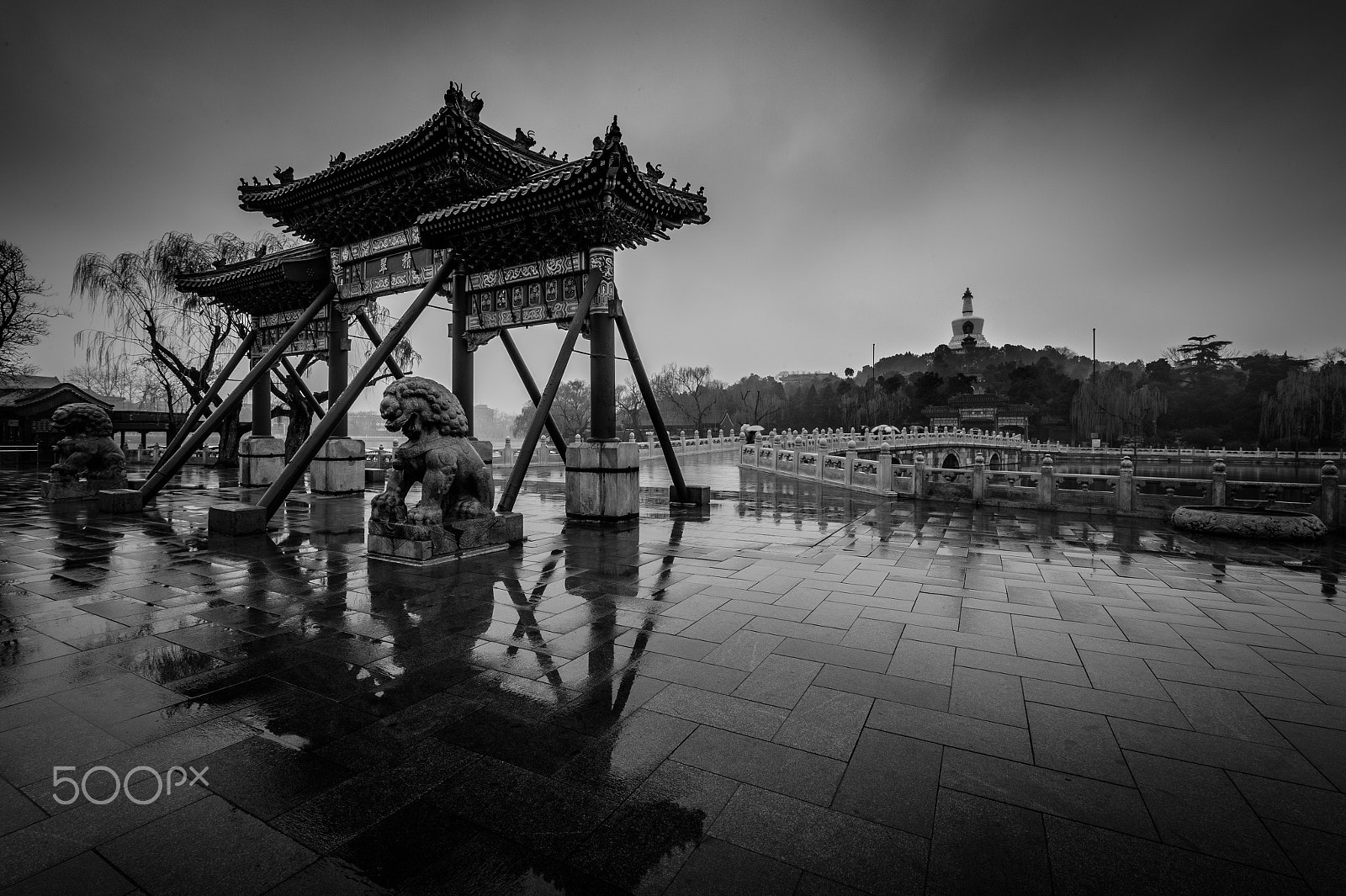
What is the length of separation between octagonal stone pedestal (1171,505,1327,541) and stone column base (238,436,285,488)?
18.1 m

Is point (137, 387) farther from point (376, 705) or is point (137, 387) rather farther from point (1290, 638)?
point (1290, 638)

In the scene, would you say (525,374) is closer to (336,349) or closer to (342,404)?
(342,404)

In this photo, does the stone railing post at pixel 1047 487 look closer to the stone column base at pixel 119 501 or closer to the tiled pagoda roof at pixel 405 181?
the tiled pagoda roof at pixel 405 181

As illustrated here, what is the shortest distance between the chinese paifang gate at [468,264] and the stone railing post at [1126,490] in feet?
26.5

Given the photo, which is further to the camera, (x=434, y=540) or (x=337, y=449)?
(x=337, y=449)

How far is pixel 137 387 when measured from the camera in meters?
23.0

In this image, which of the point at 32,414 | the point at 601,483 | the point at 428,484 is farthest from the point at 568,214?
the point at 32,414

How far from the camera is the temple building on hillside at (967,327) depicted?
3409 inches

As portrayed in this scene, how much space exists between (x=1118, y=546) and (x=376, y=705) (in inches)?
347

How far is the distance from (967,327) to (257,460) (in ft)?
314

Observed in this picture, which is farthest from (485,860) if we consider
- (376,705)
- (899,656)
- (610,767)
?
(899,656)

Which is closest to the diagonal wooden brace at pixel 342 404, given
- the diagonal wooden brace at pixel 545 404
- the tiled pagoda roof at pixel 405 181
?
the tiled pagoda roof at pixel 405 181

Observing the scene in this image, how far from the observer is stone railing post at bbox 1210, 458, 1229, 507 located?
985 centimetres

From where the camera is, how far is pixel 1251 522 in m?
8.05
